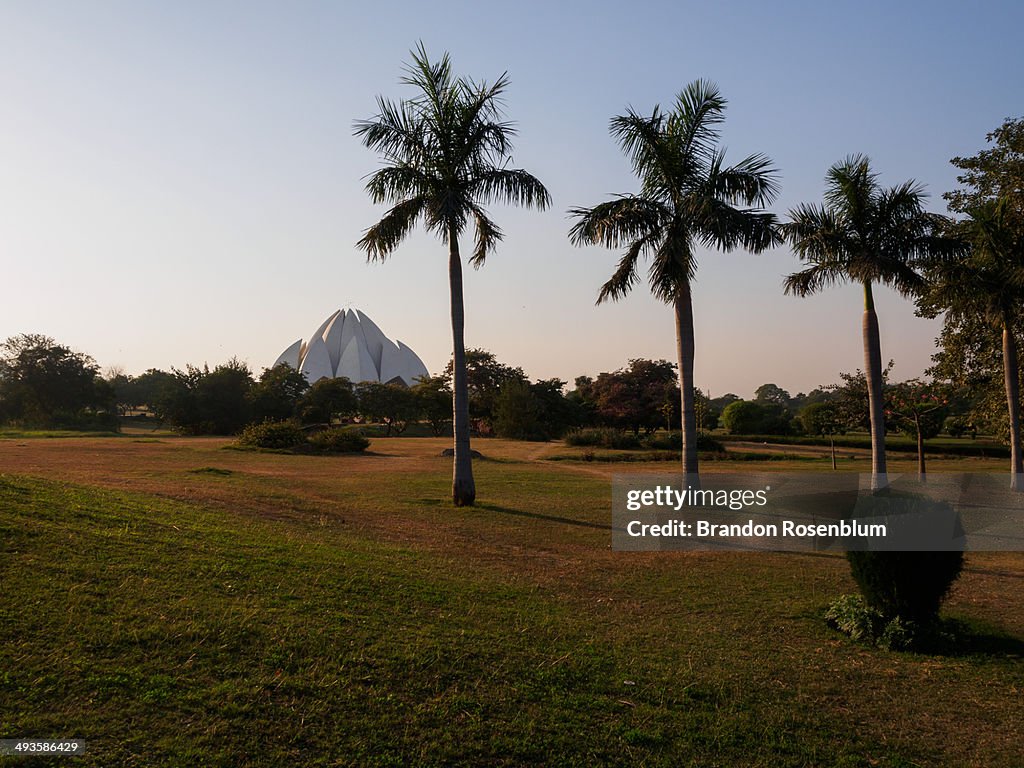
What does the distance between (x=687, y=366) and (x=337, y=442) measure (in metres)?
20.8

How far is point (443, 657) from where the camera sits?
5.25m

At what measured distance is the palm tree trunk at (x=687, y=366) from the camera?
15.2 meters

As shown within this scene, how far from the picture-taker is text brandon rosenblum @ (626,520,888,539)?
12.7 m

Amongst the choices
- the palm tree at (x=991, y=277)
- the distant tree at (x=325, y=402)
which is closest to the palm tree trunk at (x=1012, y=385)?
the palm tree at (x=991, y=277)

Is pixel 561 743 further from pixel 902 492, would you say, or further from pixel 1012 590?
pixel 1012 590

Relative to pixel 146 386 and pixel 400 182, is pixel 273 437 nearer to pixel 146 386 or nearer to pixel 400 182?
pixel 400 182

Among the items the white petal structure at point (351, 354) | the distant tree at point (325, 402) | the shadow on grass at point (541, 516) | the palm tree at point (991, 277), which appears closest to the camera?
the shadow on grass at point (541, 516)

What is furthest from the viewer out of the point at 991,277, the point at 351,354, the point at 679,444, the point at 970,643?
the point at 351,354

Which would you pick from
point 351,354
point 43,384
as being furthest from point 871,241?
point 351,354

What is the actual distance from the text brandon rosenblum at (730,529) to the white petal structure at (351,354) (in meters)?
76.3

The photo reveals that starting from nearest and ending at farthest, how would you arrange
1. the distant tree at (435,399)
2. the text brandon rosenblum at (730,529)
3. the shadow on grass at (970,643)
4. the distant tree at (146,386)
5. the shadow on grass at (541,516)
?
the shadow on grass at (970,643), the text brandon rosenblum at (730,529), the shadow on grass at (541,516), the distant tree at (435,399), the distant tree at (146,386)

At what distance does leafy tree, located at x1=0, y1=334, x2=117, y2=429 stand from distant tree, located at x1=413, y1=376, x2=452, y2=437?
2521 cm

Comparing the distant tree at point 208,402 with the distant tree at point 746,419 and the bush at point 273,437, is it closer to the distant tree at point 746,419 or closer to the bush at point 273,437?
the bush at point 273,437

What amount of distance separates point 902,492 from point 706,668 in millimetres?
2934
